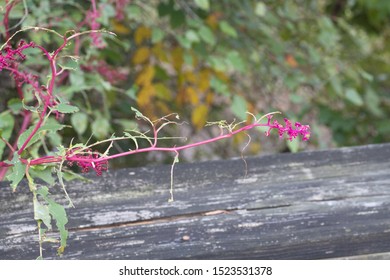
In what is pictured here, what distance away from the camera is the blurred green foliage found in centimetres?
196

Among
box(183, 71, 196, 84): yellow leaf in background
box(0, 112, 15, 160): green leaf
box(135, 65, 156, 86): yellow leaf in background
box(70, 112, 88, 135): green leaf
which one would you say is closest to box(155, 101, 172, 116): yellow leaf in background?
box(183, 71, 196, 84): yellow leaf in background

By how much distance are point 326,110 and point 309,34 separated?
1.18 feet

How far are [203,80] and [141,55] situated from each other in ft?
0.92

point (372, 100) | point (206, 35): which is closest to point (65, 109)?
point (206, 35)

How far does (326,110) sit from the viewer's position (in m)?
2.93

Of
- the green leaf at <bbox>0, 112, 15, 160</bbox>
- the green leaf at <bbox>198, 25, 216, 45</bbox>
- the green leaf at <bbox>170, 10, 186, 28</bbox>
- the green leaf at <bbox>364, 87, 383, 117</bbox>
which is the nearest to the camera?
the green leaf at <bbox>0, 112, 15, 160</bbox>

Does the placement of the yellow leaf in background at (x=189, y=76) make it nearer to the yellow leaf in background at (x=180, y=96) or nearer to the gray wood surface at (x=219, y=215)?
the yellow leaf in background at (x=180, y=96)

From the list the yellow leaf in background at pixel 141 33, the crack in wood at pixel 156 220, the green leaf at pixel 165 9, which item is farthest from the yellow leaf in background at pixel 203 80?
the crack in wood at pixel 156 220

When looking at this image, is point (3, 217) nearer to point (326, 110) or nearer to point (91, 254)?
point (91, 254)

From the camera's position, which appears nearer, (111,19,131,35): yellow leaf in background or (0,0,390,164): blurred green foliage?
(0,0,390,164): blurred green foliage

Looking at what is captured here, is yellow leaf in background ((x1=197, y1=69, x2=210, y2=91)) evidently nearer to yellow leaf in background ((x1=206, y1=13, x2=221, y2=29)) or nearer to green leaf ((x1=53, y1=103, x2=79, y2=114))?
yellow leaf in background ((x1=206, y1=13, x2=221, y2=29))

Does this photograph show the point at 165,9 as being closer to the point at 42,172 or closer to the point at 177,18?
the point at 177,18

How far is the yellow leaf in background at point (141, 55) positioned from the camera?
263 centimetres
